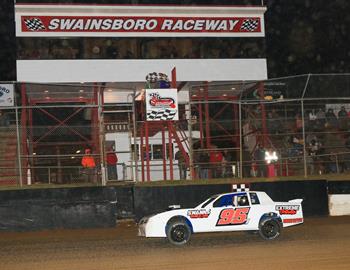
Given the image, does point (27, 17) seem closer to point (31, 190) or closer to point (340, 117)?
point (31, 190)

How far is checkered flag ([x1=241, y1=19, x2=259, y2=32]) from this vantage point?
25.9 metres

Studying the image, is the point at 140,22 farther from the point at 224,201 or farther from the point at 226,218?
the point at 226,218

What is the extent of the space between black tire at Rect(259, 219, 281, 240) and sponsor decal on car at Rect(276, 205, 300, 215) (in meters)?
0.33

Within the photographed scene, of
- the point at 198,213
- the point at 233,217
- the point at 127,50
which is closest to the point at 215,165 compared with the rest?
the point at 127,50

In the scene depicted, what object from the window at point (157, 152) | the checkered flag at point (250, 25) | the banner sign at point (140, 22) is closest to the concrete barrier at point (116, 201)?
the window at point (157, 152)

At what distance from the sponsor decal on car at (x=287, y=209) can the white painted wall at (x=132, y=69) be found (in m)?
11.4

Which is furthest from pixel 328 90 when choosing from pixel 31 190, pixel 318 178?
pixel 31 190

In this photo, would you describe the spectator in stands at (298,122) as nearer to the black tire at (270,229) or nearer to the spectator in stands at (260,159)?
the spectator in stands at (260,159)

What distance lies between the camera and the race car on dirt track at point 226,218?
535 inches

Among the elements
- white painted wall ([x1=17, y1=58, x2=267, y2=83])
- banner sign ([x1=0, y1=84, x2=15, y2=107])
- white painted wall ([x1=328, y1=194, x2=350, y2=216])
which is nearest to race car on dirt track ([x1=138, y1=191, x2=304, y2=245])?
white painted wall ([x1=328, y1=194, x2=350, y2=216])

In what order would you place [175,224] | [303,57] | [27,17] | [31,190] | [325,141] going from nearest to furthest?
[175,224]
[31,190]
[325,141]
[27,17]
[303,57]

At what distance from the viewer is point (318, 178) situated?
19094mm

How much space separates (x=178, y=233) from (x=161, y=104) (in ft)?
22.5

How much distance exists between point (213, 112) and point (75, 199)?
Answer: 55.8 ft
